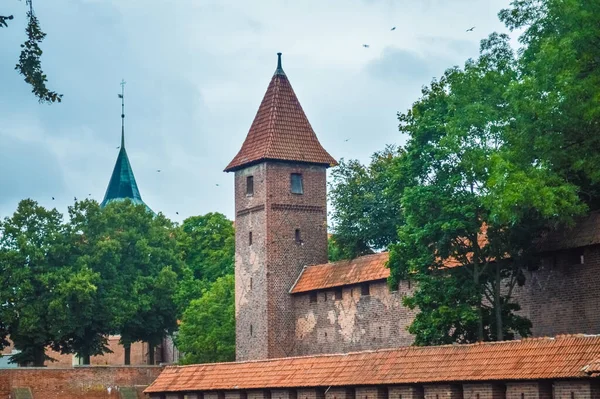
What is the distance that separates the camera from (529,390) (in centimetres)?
2719

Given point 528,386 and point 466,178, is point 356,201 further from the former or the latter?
point 528,386

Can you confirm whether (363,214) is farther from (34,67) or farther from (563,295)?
(34,67)

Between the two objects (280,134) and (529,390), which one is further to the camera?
(280,134)

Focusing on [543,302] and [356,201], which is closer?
[543,302]

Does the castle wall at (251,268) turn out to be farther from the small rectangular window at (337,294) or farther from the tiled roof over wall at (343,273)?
the small rectangular window at (337,294)

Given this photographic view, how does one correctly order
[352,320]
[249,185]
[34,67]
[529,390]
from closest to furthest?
[34,67] < [529,390] < [352,320] < [249,185]

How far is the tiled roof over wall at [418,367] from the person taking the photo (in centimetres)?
2689

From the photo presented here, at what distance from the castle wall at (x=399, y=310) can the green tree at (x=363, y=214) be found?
8.38 feet

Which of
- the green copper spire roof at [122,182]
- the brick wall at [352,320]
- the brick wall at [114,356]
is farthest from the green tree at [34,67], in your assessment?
the green copper spire roof at [122,182]

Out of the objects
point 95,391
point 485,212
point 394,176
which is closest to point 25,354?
point 95,391

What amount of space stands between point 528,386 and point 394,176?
1329cm

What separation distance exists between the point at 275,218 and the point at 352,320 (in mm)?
5714

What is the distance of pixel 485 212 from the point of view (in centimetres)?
3625

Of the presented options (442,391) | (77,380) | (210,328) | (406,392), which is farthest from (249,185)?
(442,391)
